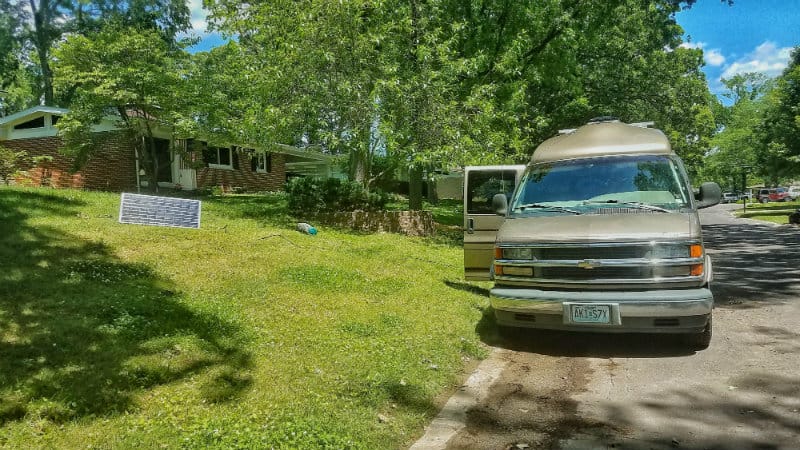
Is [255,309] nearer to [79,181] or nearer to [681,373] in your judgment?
[681,373]

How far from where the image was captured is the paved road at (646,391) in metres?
3.62

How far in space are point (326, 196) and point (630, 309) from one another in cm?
1054

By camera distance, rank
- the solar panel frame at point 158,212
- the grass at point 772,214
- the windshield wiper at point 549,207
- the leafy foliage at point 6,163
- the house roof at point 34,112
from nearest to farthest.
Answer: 1. the windshield wiper at point 549,207
2. the solar panel frame at point 158,212
3. the leafy foliage at point 6,163
4. the house roof at point 34,112
5. the grass at point 772,214

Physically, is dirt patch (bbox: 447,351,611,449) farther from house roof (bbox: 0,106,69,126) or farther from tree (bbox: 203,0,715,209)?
house roof (bbox: 0,106,69,126)

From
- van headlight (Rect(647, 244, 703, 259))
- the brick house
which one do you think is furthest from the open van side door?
the brick house

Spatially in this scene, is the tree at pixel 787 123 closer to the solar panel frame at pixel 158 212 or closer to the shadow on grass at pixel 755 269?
the shadow on grass at pixel 755 269

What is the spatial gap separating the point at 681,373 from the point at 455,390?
2090 millimetres

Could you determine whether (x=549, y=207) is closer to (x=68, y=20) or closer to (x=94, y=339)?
(x=94, y=339)

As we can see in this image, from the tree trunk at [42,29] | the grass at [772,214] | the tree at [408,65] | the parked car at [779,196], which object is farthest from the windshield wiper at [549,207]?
the parked car at [779,196]

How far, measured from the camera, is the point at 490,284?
891cm

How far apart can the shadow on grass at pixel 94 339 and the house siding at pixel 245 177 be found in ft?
57.8

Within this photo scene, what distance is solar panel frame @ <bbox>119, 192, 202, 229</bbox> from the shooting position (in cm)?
Answer: 919

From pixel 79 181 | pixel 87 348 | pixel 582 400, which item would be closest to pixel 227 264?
pixel 87 348

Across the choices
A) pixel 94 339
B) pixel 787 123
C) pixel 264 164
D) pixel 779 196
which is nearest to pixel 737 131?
pixel 779 196
